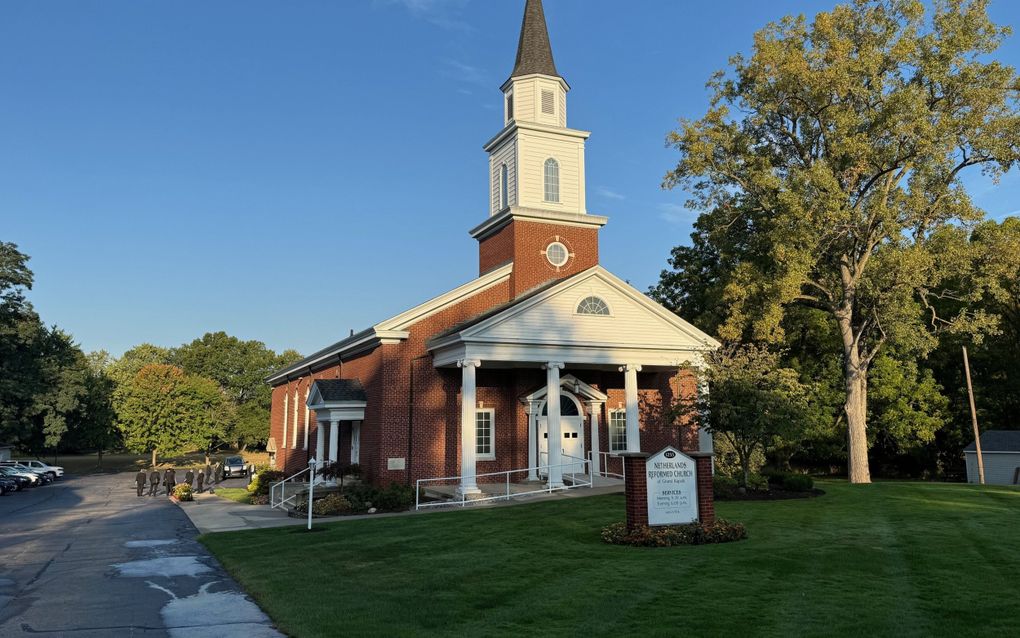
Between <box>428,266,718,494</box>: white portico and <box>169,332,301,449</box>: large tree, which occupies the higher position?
<box>169,332,301,449</box>: large tree

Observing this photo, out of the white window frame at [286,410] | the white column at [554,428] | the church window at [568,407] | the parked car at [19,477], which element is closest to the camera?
the white column at [554,428]

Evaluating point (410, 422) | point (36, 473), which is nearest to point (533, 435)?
point (410, 422)

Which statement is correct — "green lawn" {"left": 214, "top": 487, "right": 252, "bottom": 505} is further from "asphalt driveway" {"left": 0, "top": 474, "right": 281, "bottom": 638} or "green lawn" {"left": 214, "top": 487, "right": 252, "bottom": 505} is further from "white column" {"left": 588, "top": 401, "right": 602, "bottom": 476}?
"white column" {"left": 588, "top": 401, "right": 602, "bottom": 476}

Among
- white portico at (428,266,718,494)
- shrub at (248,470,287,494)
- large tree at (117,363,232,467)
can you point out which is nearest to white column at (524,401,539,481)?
white portico at (428,266,718,494)

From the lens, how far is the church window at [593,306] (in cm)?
2562

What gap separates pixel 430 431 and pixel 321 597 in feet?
51.6

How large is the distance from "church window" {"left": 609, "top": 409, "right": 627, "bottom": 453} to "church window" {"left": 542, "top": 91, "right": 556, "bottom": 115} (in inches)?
497

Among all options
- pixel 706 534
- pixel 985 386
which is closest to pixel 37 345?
pixel 706 534

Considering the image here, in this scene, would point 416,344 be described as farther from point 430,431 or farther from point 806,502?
point 806,502

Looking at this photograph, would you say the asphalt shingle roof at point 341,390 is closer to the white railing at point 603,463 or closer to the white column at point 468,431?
the white column at point 468,431

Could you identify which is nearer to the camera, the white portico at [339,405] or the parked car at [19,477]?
the white portico at [339,405]

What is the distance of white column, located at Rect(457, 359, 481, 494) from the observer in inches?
909

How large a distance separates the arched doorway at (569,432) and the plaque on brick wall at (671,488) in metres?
13.5

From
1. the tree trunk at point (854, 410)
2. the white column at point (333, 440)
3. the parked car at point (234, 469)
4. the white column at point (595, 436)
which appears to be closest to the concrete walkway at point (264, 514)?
the white column at point (333, 440)
